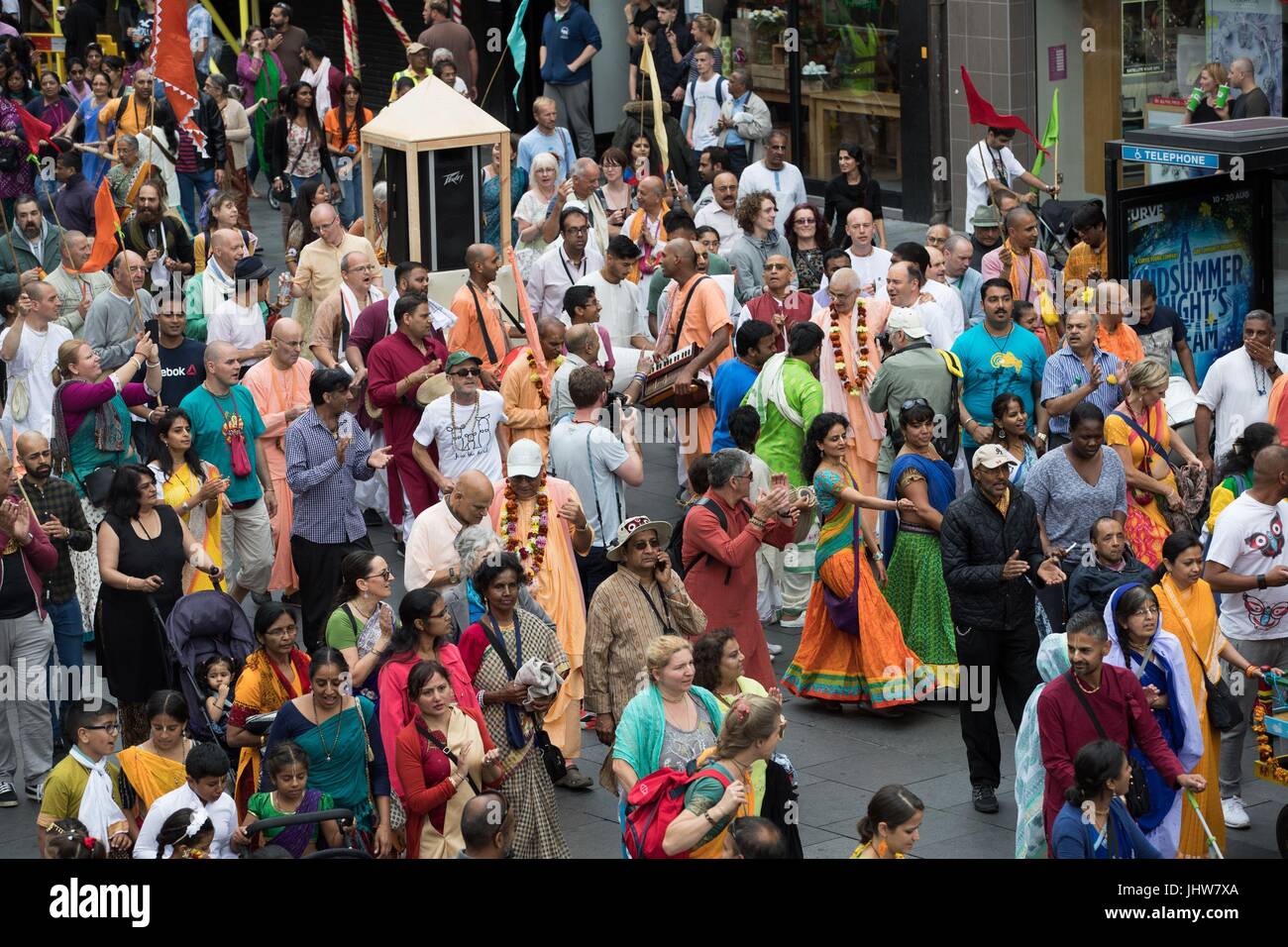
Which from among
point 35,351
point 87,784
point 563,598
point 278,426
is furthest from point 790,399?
point 87,784

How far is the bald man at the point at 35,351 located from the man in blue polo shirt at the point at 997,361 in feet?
17.6

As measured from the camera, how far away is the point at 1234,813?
957 cm

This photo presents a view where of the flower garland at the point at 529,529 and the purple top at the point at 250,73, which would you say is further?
the purple top at the point at 250,73

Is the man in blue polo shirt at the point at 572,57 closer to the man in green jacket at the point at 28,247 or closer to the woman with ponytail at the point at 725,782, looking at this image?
the man in green jacket at the point at 28,247

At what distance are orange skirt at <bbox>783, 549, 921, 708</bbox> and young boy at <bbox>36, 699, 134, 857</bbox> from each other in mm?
3828

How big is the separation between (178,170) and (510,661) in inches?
535

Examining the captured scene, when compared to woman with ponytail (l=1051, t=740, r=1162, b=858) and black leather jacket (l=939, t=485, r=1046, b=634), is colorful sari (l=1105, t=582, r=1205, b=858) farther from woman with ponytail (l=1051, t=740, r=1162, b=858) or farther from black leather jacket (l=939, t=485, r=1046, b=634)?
black leather jacket (l=939, t=485, r=1046, b=634)

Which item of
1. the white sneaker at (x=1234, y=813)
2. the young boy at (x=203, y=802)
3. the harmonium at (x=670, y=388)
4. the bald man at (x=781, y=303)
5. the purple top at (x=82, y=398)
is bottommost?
the white sneaker at (x=1234, y=813)

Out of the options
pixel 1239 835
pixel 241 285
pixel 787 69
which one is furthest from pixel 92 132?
pixel 1239 835

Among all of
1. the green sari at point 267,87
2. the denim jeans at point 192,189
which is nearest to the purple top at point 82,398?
the denim jeans at point 192,189

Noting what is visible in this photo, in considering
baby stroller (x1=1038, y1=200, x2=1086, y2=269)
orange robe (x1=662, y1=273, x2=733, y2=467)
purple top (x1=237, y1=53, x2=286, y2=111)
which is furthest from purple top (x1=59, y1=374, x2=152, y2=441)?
purple top (x1=237, y1=53, x2=286, y2=111)

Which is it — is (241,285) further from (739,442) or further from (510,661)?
(510,661)

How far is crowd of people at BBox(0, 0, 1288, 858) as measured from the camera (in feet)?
27.1

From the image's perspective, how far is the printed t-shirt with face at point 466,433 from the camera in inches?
461
